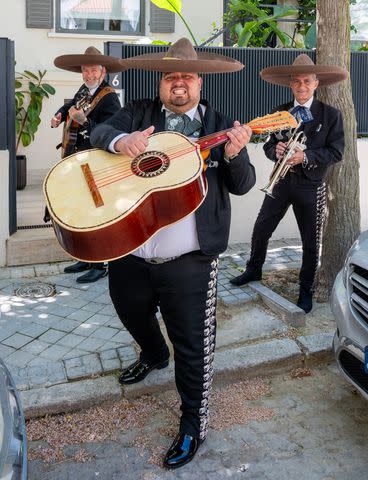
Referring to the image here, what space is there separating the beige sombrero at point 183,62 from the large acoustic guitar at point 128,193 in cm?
33

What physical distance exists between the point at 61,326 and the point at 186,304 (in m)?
1.85

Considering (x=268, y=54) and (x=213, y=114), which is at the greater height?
(x=268, y=54)

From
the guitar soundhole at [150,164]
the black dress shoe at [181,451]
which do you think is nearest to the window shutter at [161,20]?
the guitar soundhole at [150,164]

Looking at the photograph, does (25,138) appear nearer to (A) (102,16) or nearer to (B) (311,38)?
(A) (102,16)

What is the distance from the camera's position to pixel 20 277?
18.8ft

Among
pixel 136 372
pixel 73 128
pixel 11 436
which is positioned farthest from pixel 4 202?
pixel 11 436

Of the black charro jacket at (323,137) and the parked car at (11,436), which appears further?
the black charro jacket at (323,137)

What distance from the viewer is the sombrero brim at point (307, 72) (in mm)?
4461

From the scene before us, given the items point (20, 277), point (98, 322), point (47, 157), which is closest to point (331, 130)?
point (98, 322)

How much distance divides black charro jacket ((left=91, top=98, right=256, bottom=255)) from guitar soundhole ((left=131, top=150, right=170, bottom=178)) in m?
0.19

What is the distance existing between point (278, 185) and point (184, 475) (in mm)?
2577

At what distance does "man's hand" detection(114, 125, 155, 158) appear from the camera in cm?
282

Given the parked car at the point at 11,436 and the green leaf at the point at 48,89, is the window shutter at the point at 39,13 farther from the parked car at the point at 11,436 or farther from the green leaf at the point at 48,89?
the parked car at the point at 11,436

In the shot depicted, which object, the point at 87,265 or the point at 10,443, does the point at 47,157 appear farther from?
the point at 10,443
